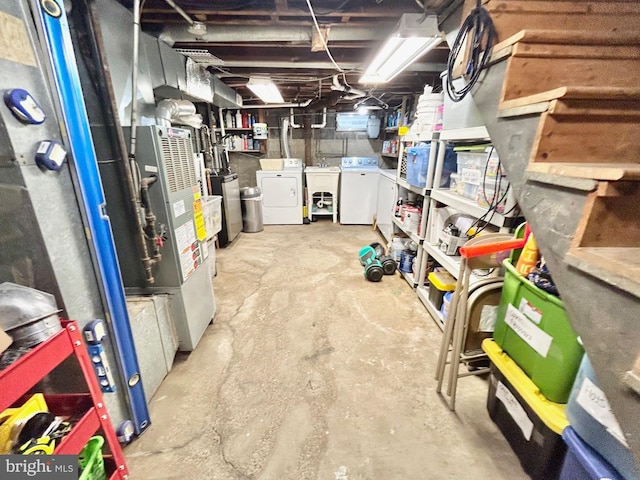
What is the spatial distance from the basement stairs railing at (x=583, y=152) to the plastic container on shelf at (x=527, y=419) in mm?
602

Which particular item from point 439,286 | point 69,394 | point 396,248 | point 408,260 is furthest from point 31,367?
point 396,248

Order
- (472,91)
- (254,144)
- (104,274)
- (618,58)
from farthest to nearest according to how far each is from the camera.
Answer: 1. (254,144)
2. (472,91)
3. (104,274)
4. (618,58)

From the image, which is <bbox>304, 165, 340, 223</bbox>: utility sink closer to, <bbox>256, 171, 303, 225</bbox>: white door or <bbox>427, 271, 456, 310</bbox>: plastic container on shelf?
<bbox>256, 171, 303, 225</bbox>: white door

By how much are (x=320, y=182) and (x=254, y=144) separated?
1.78m

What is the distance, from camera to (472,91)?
4.03 feet

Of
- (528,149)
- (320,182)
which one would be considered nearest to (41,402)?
(528,149)

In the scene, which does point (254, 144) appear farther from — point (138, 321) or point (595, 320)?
point (595, 320)

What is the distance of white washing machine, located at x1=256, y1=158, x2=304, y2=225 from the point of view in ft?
15.4

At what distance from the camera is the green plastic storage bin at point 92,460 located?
896mm

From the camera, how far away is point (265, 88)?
3756mm

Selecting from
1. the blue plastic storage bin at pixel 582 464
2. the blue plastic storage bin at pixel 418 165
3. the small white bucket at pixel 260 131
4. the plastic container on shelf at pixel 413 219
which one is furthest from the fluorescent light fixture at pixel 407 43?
the small white bucket at pixel 260 131

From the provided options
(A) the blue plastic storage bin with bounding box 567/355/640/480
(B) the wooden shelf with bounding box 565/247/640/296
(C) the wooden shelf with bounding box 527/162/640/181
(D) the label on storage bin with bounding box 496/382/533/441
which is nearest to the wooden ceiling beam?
(C) the wooden shelf with bounding box 527/162/640/181

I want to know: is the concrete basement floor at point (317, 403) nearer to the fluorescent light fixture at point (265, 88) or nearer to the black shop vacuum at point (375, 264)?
the black shop vacuum at point (375, 264)

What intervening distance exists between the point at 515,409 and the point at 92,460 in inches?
65.5
